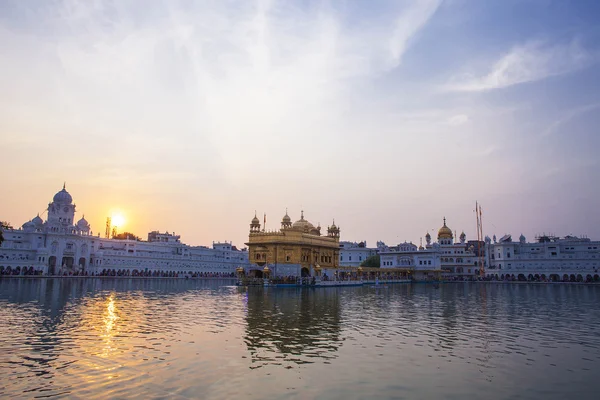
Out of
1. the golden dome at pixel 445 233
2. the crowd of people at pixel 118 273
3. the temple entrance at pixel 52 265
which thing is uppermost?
the golden dome at pixel 445 233

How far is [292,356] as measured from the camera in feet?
47.3

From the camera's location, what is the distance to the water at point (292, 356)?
11.0 metres

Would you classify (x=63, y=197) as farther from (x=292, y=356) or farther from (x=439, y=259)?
(x=292, y=356)

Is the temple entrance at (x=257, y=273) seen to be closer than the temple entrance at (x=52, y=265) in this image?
Yes

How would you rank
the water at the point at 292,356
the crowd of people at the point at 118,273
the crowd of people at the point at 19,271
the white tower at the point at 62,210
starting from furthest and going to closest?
the white tower at the point at 62,210 → the crowd of people at the point at 118,273 → the crowd of people at the point at 19,271 → the water at the point at 292,356

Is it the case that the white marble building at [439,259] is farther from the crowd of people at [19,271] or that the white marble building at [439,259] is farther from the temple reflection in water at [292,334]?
the temple reflection in water at [292,334]

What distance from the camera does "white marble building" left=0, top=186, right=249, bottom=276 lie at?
81319mm

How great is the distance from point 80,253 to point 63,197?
14151 mm

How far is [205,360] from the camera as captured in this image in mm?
13742

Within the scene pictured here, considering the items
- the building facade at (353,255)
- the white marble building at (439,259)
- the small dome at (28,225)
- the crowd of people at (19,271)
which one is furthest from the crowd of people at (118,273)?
the white marble building at (439,259)

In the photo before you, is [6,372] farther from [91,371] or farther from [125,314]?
[125,314]

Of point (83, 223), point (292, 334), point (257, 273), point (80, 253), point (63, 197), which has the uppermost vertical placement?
point (63, 197)

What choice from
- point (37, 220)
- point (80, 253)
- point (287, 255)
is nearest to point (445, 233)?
point (287, 255)

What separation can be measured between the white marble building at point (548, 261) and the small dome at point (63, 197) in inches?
3579
